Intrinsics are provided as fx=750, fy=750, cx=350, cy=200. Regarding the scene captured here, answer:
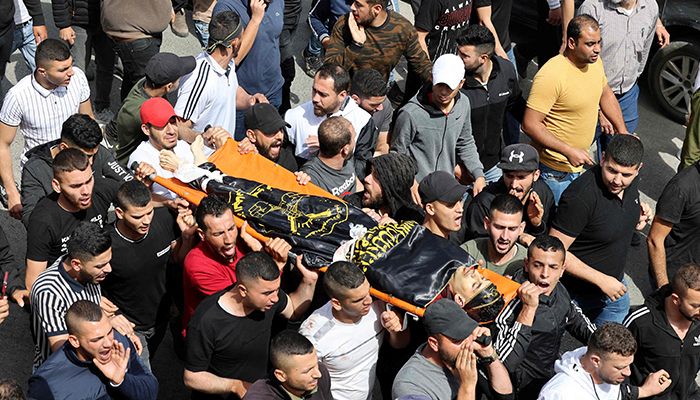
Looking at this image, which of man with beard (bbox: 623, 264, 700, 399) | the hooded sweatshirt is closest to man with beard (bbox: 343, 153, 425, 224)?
the hooded sweatshirt

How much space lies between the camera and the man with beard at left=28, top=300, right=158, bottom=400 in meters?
3.89

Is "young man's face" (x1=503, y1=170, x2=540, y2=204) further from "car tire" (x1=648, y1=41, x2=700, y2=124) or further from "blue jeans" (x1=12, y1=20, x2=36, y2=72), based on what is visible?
"blue jeans" (x1=12, y1=20, x2=36, y2=72)

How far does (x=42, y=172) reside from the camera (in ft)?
17.5

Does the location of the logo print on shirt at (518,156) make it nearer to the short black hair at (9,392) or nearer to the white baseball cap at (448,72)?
the white baseball cap at (448,72)

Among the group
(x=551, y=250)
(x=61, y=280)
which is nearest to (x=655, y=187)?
(x=551, y=250)

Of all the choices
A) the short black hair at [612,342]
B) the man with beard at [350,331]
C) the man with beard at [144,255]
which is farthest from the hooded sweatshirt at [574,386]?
the man with beard at [144,255]

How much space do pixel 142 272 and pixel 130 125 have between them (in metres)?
1.44

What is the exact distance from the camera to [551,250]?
458 centimetres

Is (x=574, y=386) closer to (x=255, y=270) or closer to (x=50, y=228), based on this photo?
(x=255, y=270)

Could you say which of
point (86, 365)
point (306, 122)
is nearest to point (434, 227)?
point (306, 122)

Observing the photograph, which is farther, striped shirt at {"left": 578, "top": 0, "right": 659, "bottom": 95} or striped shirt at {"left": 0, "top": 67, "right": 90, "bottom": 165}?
striped shirt at {"left": 578, "top": 0, "right": 659, "bottom": 95}

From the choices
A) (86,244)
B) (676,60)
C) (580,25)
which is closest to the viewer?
(86,244)

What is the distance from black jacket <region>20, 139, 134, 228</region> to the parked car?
5560 mm

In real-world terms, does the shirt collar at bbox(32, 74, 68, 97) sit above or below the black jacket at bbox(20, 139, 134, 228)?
above
